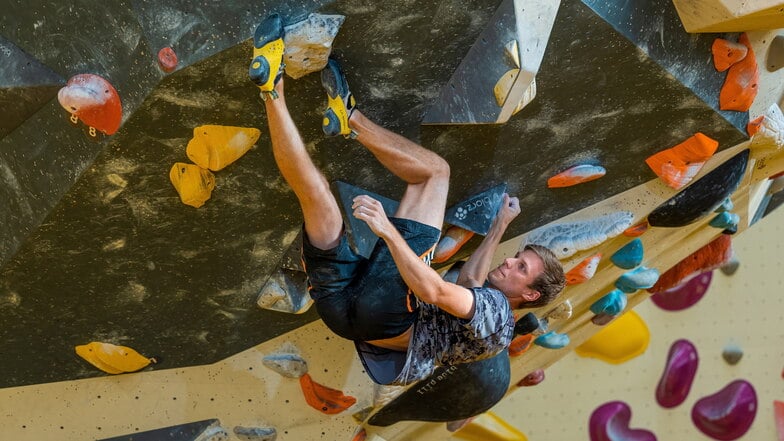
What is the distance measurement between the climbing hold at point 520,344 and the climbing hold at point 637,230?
501mm

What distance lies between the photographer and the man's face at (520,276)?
2791 millimetres

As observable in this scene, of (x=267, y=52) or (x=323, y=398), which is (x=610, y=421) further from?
(x=267, y=52)

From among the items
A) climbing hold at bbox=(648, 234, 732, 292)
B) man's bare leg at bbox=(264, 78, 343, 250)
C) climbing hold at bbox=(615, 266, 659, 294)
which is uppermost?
man's bare leg at bbox=(264, 78, 343, 250)

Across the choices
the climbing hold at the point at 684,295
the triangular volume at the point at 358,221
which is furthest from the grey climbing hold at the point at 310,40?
the climbing hold at the point at 684,295

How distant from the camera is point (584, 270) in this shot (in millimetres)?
3523

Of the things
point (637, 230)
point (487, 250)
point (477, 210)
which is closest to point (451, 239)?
point (477, 210)

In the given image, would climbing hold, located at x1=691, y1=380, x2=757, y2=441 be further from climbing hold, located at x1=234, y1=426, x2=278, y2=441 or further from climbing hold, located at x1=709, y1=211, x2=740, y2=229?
climbing hold, located at x1=234, y1=426, x2=278, y2=441

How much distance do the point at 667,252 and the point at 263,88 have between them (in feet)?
6.47

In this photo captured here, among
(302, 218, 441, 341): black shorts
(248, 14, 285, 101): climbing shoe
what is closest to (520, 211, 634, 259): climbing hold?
(302, 218, 441, 341): black shorts

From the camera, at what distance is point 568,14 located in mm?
2621

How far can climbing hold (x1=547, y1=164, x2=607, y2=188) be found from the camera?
10.5 feet

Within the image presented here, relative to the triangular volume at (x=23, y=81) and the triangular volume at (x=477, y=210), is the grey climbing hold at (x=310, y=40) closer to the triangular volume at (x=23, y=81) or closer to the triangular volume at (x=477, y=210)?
the triangular volume at (x=23, y=81)

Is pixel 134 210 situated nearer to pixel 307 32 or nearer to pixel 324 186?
pixel 324 186

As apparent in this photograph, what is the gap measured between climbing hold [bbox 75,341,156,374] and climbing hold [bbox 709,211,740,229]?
1.91m
